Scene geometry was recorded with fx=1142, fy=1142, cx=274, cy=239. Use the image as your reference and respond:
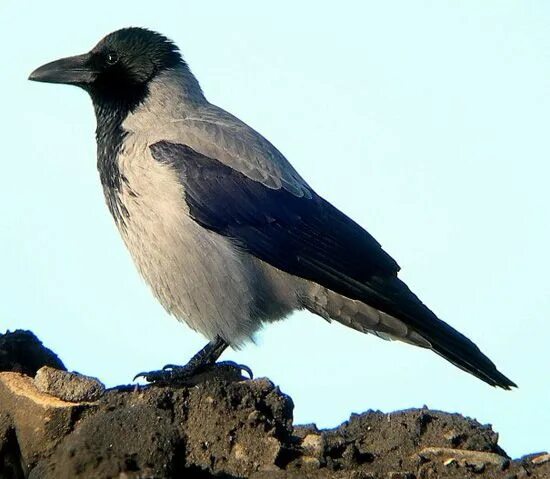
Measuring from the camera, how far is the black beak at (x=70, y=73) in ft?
35.2

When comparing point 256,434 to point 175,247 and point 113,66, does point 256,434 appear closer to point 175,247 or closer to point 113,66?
point 175,247

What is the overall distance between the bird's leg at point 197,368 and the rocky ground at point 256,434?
53.5 inches

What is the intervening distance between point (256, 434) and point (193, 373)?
257 cm

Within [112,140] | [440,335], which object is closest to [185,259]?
[112,140]

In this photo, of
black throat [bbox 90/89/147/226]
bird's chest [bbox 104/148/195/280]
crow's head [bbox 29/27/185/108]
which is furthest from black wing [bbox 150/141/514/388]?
crow's head [bbox 29/27/185/108]

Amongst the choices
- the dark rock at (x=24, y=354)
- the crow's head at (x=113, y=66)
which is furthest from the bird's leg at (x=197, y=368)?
the crow's head at (x=113, y=66)

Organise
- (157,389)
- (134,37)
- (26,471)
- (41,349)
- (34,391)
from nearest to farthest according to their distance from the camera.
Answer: (26,471) < (34,391) < (157,389) < (41,349) < (134,37)

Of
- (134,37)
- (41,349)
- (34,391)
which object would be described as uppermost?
(134,37)

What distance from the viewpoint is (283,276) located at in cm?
960

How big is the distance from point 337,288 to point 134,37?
3.24 metres

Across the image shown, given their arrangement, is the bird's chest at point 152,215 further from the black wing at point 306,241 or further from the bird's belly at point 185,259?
the black wing at point 306,241

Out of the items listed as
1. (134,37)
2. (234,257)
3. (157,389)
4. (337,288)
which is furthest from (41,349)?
(134,37)

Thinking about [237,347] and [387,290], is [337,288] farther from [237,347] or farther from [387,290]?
[237,347]

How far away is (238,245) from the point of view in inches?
376
